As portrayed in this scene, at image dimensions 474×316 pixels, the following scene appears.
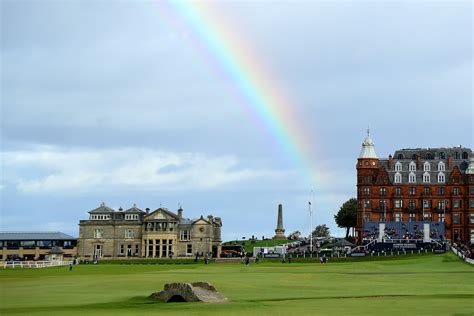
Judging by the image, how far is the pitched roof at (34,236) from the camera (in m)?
185

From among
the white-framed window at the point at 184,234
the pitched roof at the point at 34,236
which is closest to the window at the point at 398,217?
the white-framed window at the point at 184,234

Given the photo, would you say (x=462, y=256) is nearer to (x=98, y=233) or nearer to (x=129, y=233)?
(x=129, y=233)

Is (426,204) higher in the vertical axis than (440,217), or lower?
higher

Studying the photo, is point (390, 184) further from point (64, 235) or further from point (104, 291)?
point (104, 291)

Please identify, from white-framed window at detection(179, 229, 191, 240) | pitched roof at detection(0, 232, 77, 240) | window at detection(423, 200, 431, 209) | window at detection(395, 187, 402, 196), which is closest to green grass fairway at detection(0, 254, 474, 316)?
window at detection(423, 200, 431, 209)

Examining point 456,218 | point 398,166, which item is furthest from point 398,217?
point 456,218

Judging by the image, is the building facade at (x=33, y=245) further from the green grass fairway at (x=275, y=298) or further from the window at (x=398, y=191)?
the green grass fairway at (x=275, y=298)

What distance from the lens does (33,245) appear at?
185 metres

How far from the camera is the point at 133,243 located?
18050cm

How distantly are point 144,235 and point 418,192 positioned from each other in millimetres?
61245

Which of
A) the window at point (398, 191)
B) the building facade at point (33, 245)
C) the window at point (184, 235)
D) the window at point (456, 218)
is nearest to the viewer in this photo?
the window at point (456, 218)

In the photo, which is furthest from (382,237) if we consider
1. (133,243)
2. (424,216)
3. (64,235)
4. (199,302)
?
(199,302)

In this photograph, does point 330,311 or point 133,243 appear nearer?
point 330,311

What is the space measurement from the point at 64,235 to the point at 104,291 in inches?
5480
